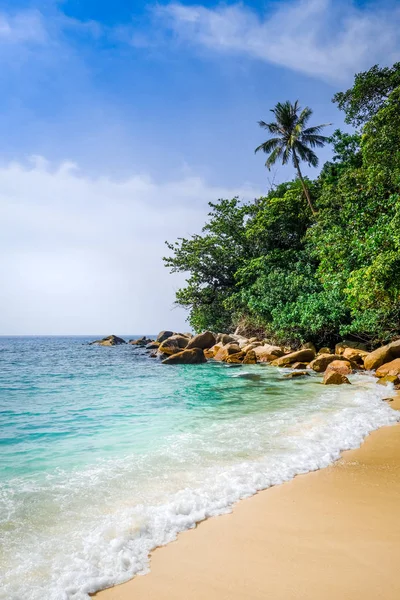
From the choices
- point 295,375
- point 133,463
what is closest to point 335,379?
point 295,375

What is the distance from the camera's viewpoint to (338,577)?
7.92ft

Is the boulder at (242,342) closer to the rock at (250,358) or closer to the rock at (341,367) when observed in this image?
the rock at (250,358)

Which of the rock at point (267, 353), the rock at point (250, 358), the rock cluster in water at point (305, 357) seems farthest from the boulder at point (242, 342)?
the rock at point (250, 358)

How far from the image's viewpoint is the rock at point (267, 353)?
1836 centimetres

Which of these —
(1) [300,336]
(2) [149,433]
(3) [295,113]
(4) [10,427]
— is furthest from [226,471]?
(3) [295,113]

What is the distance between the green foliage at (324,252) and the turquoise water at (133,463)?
442cm

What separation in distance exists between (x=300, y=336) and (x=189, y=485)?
15787 millimetres

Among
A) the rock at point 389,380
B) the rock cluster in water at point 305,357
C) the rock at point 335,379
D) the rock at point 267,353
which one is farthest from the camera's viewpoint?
the rock at point 267,353

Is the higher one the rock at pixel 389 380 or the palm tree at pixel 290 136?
the palm tree at pixel 290 136

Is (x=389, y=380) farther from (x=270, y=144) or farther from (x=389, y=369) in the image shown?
(x=270, y=144)

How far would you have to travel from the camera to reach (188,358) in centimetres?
2070

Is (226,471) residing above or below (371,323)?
below

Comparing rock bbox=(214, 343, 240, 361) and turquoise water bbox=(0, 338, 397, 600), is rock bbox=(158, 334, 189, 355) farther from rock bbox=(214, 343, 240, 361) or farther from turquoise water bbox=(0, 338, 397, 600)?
turquoise water bbox=(0, 338, 397, 600)

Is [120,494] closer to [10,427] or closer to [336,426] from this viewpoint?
[336,426]
